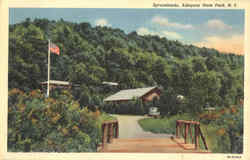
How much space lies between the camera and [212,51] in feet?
20.7

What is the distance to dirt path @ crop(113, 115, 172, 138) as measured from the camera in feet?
20.4

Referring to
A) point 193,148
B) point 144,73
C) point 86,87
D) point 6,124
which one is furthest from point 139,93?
point 6,124

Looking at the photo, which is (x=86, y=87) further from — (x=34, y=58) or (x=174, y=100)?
(x=174, y=100)

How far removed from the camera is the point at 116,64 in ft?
21.1

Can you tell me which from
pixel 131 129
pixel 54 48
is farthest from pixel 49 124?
pixel 131 129

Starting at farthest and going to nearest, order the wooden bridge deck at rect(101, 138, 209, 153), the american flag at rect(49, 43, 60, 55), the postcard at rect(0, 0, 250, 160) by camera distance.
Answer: the american flag at rect(49, 43, 60, 55) < the postcard at rect(0, 0, 250, 160) < the wooden bridge deck at rect(101, 138, 209, 153)

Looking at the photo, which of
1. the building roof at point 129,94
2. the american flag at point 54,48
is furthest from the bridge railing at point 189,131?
the american flag at point 54,48

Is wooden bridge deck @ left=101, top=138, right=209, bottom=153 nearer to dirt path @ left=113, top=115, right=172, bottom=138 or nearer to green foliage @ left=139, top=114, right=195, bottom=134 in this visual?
dirt path @ left=113, top=115, right=172, bottom=138

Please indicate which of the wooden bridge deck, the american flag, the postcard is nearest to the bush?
the postcard

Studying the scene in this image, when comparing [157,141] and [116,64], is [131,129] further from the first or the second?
[116,64]

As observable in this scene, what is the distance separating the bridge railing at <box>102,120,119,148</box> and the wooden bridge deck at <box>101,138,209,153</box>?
5.0 inches

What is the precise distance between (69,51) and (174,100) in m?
2.44

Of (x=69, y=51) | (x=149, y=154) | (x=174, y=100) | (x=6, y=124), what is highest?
(x=69, y=51)

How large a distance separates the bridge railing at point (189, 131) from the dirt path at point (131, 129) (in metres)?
0.28
